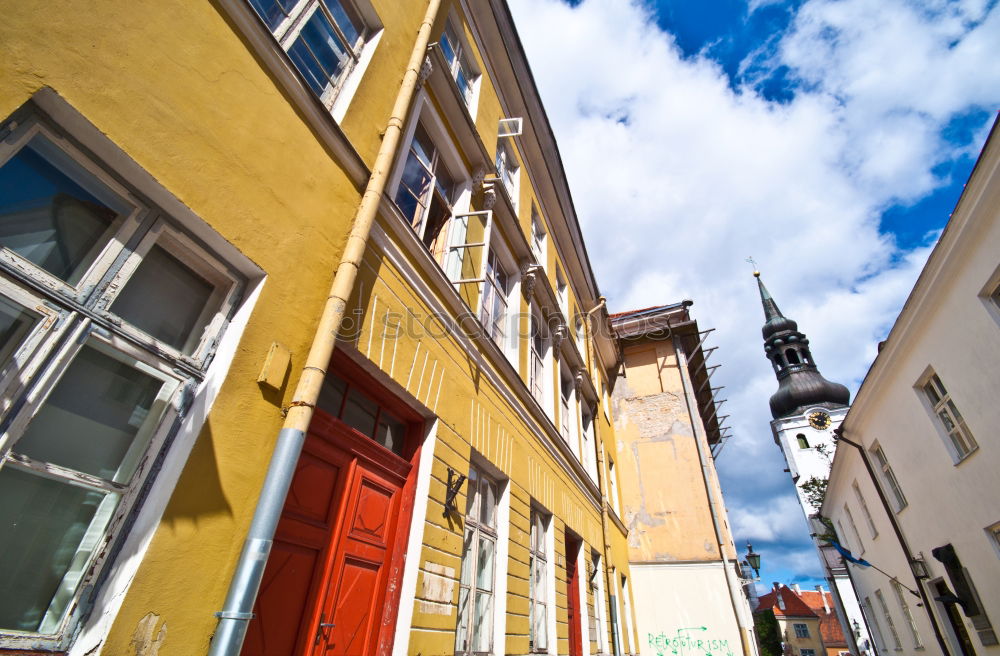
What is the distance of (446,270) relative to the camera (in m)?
6.17

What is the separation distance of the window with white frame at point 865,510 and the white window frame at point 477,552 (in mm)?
16648

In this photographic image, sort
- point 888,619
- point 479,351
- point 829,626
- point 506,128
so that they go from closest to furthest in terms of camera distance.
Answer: point 479,351 < point 506,128 < point 888,619 < point 829,626

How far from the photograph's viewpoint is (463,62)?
820 centimetres

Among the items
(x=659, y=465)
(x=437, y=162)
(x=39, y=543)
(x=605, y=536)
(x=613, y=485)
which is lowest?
(x=39, y=543)

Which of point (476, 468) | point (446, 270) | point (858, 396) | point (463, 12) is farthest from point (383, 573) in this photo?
point (858, 396)

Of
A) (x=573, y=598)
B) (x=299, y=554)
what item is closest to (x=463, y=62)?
(x=299, y=554)

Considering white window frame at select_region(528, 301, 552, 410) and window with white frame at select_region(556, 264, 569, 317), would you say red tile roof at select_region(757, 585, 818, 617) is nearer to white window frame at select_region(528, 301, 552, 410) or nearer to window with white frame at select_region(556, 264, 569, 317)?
window with white frame at select_region(556, 264, 569, 317)

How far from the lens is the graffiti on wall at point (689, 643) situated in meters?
13.5

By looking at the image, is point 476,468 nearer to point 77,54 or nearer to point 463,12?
point 77,54

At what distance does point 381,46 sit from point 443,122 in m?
1.68

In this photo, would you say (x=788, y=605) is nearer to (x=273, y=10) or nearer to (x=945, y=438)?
(x=945, y=438)

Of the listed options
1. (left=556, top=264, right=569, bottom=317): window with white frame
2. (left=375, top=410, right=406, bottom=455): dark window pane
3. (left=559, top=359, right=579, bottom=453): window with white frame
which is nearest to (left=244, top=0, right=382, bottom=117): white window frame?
(left=375, top=410, right=406, bottom=455): dark window pane

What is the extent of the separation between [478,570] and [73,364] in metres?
4.67

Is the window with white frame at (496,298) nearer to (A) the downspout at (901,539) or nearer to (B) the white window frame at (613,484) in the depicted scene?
(B) the white window frame at (613,484)
